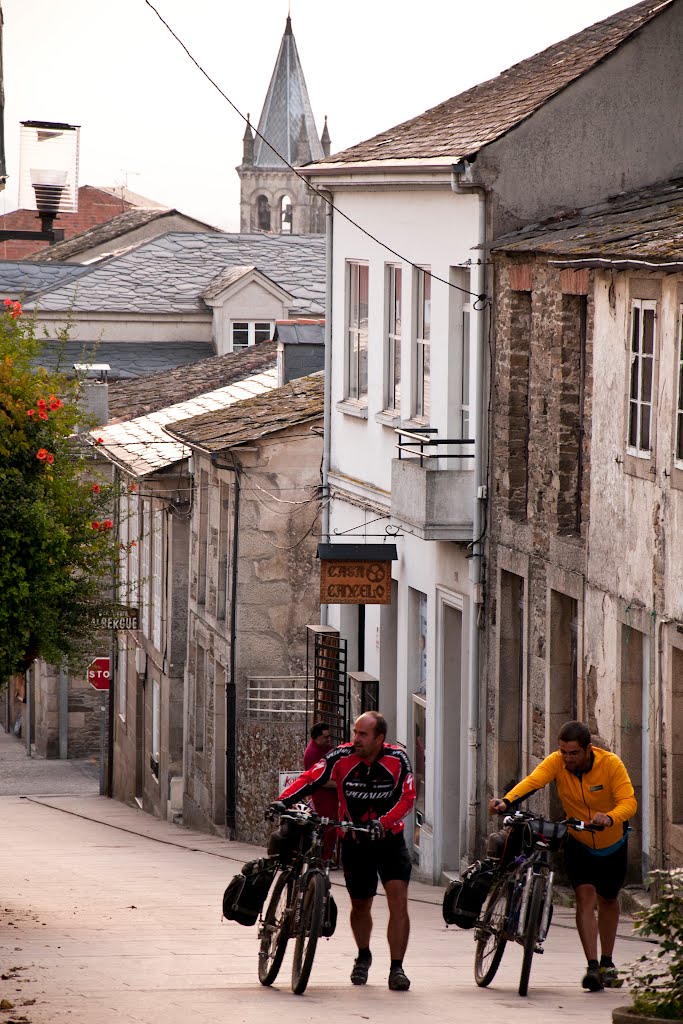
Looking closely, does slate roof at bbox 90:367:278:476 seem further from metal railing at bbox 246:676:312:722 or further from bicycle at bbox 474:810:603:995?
bicycle at bbox 474:810:603:995

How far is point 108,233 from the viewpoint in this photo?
204ft

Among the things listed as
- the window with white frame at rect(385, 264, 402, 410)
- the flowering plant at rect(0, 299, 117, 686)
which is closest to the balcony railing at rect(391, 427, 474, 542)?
the window with white frame at rect(385, 264, 402, 410)

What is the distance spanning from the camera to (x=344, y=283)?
22.4 m

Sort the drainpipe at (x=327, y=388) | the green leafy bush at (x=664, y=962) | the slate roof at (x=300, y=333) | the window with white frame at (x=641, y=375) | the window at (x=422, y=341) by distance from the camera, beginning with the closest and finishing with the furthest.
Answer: the green leafy bush at (x=664, y=962) → the window with white frame at (x=641, y=375) → the window at (x=422, y=341) → the drainpipe at (x=327, y=388) → the slate roof at (x=300, y=333)

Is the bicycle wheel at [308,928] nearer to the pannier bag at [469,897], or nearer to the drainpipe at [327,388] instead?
the pannier bag at [469,897]

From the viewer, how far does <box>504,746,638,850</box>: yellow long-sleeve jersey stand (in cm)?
1016

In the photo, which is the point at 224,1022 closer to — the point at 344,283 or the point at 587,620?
the point at 587,620

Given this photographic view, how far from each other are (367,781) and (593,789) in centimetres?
124

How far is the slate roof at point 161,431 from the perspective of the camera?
29281 mm

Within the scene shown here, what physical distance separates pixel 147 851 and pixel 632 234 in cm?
1237

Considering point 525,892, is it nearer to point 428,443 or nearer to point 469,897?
point 469,897

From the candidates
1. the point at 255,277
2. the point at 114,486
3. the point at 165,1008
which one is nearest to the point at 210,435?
the point at 114,486

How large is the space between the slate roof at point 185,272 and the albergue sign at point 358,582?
24.0 m

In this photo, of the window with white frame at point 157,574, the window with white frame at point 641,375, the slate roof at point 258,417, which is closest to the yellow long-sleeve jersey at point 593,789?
the window with white frame at point 641,375
